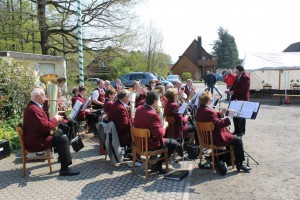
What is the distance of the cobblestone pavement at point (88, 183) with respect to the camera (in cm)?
422

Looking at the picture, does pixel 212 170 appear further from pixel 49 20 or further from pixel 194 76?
pixel 194 76

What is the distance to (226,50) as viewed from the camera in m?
57.4

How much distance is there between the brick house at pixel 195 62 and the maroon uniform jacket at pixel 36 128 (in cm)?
4982

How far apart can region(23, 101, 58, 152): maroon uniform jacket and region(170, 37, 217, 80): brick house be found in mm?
49821

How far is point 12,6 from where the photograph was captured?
634 inches

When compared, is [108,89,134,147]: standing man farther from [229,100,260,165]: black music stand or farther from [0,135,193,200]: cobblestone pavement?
[229,100,260,165]: black music stand

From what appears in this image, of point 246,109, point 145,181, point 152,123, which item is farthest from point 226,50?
point 145,181

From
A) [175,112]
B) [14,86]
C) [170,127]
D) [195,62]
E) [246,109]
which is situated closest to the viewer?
[246,109]

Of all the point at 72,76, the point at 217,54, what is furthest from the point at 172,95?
the point at 217,54

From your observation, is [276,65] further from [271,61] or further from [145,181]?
[145,181]

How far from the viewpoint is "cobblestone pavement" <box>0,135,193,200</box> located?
4.22 m

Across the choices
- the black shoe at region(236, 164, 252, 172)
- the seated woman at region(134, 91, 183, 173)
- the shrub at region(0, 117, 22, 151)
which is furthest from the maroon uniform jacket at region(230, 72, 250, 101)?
the shrub at region(0, 117, 22, 151)

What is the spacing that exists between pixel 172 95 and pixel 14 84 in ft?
15.8

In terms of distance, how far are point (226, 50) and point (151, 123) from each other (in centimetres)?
5604
